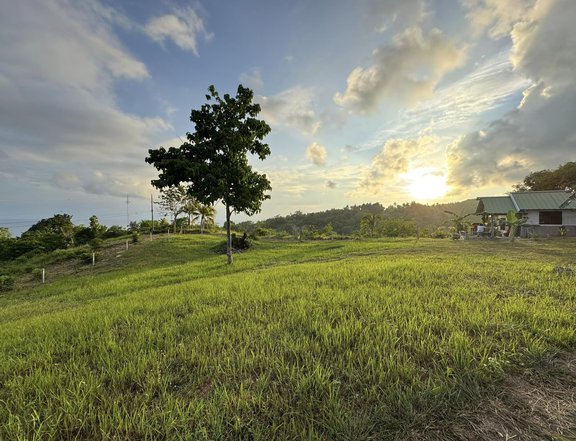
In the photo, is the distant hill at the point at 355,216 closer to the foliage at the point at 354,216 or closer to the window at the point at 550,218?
the foliage at the point at 354,216

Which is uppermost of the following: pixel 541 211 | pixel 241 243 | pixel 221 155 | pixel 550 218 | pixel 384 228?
pixel 221 155

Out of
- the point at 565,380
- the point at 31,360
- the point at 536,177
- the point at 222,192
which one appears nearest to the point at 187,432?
the point at 31,360

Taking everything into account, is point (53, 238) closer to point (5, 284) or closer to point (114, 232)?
point (114, 232)

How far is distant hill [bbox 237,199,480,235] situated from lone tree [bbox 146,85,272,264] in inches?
2487

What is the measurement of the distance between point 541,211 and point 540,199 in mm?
1484

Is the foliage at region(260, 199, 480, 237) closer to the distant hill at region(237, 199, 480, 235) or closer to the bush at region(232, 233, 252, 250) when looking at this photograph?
the distant hill at region(237, 199, 480, 235)

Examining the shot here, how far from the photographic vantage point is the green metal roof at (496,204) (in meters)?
30.3

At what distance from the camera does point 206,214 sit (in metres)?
49.8

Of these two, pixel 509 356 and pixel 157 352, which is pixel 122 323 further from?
pixel 509 356

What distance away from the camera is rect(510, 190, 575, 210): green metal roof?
2845 centimetres

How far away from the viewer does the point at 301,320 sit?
477 centimetres

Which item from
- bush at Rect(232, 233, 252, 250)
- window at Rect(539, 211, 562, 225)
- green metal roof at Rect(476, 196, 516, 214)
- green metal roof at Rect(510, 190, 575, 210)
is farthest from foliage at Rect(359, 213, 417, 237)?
bush at Rect(232, 233, 252, 250)

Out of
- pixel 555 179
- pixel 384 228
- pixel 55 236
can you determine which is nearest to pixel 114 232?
pixel 55 236

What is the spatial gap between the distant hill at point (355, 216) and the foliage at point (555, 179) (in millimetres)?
36648
